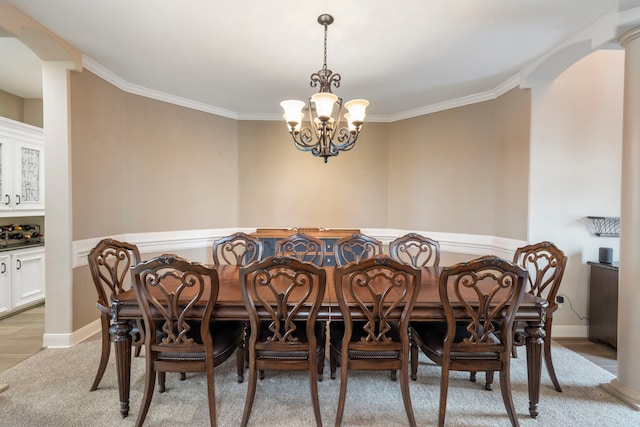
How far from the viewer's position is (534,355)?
1.84m

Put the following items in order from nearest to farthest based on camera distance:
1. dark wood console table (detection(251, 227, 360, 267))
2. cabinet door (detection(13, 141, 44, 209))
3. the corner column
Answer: the corner column → cabinet door (detection(13, 141, 44, 209)) → dark wood console table (detection(251, 227, 360, 267))

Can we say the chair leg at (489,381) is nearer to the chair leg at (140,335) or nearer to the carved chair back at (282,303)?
the carved chair back at (282,303)

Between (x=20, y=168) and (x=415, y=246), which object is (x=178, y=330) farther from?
(x=20, y=168)

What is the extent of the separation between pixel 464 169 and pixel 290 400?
3215mm

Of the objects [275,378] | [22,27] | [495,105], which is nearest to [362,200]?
[495,105]

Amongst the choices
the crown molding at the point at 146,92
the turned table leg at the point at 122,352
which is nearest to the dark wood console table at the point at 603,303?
the turned table leg at the point at 122,352

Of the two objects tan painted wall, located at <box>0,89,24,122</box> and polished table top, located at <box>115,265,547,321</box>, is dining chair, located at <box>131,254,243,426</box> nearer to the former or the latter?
polished table top, located at <box>115,265,547,321</box>

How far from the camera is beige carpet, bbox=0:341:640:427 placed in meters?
1.86

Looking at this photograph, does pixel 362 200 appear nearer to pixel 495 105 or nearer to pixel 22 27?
pixel 495 105

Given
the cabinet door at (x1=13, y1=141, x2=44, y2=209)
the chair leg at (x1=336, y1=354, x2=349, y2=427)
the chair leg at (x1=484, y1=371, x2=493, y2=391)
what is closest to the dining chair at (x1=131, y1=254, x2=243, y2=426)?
the chair leg at (x1=336, y1=354, x2=349, y2=427)

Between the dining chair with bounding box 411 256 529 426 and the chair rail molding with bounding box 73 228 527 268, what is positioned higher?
the chair rail molding with bounding box 73 228 527 268

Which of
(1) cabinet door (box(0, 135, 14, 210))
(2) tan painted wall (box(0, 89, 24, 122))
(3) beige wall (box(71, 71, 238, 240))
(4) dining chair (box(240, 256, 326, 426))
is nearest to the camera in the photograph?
(4) dining chair (box(240, 256, 326, 426))

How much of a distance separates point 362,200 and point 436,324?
2551 mm

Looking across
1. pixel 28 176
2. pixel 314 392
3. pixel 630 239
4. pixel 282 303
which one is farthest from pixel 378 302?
pixel 28 176
